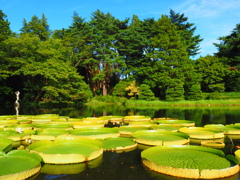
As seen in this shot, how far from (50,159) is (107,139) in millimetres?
2067

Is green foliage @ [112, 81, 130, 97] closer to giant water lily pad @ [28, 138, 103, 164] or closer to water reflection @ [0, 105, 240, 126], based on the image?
water reflection @ [0, 105, 240, 126]

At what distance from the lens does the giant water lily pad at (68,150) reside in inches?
164

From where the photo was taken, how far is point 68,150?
15.2 feet

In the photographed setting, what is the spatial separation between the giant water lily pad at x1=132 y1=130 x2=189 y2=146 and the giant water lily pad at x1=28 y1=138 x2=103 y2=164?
1321mm

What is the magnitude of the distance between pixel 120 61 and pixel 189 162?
28956mm

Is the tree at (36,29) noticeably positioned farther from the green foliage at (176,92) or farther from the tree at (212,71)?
the tree at (212,71)

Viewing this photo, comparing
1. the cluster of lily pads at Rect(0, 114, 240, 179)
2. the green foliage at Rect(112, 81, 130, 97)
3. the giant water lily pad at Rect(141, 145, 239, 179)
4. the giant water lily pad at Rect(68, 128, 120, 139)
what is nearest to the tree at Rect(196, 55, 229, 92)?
the green foliage at Rect(112, 81, 130, 97)

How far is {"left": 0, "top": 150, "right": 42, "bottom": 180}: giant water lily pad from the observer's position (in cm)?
333

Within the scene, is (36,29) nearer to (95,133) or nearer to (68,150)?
(95,133)

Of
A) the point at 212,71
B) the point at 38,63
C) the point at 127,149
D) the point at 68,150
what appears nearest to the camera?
the point at 68,150

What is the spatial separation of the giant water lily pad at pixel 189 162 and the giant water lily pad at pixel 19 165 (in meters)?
2.16

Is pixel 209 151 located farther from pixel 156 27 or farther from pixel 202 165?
pixel 156 27

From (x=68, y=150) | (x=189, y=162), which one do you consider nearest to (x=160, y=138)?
(x=189, y=162)

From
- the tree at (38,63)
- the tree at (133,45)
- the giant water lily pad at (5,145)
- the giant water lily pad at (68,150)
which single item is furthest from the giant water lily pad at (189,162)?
the tree at (133,45)
